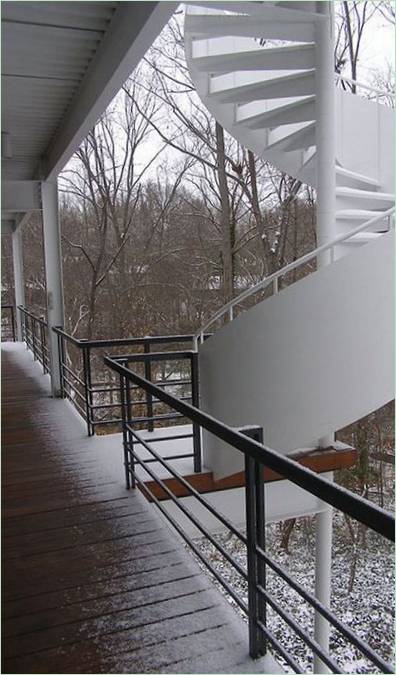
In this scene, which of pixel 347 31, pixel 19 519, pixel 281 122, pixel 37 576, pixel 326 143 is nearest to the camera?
pixel 37 576

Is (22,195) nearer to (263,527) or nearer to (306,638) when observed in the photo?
(263,527)

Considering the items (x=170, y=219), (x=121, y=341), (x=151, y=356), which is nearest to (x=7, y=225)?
(x=170, y=219)

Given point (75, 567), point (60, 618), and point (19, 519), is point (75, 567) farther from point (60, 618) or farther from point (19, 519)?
point (19, 519)

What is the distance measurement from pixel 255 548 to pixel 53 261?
4.75 metres

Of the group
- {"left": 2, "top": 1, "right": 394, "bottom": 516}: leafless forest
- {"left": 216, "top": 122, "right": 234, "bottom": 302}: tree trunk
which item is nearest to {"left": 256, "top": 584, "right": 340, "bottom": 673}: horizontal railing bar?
{"left": 2, "top": 1, "right": 394, "bottom": 516}: leafless forest

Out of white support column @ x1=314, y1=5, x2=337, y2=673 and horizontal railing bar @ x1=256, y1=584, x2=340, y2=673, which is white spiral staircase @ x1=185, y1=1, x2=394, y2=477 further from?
horizontal railing bar @ x1=256, y1=584, x2=340, y2=673

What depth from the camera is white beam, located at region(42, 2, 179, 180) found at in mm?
2229

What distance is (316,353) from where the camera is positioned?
3.79 metres

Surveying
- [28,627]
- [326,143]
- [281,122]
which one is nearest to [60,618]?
[28,627]

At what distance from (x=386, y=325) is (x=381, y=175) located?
8.22 ft

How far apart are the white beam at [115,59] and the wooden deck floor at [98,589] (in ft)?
7.46

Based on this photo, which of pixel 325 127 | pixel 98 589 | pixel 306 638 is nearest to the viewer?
pixel 306 638

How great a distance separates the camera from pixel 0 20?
2.57 metres

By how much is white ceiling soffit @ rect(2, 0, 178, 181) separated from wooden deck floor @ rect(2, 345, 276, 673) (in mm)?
2274
